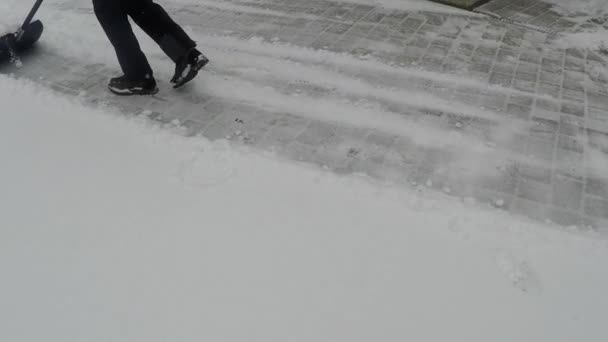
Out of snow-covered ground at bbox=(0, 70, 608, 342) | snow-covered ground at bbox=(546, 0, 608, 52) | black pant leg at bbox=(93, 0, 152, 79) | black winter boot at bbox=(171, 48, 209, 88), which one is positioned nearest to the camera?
snow-covered ground at bbox=(0, 70, 608, 342)

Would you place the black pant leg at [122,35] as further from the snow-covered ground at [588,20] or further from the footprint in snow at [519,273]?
the snow-covered ground at [588,20]

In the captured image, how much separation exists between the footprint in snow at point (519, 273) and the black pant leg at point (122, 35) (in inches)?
114

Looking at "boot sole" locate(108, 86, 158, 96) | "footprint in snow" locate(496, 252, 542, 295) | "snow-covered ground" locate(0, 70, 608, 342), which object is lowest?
"footprint in snow" locate(496, 252, 542, 295)

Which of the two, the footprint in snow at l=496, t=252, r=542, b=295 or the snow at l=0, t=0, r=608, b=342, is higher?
the snow at l=0, t=0, r=608, b=342

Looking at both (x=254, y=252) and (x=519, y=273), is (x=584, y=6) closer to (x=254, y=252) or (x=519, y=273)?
(x=519, y=273)

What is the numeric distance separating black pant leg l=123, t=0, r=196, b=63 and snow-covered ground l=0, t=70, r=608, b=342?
36.6 inches

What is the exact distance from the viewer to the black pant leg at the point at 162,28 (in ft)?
10.6

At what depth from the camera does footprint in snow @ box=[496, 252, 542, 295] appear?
2.04 metres

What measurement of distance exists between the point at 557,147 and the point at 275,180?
1.90 meters

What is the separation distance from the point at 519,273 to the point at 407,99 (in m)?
1.69

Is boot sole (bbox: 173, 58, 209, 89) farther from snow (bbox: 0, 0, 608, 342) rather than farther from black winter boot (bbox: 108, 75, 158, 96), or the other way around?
snow (bbox: 0, 0, 608, 342)

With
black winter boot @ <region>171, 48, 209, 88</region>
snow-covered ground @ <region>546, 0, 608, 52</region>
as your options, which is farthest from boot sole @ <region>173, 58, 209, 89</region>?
snow-covered ground @ <region>546, 0, 608, 52</region>

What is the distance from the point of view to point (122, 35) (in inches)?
127

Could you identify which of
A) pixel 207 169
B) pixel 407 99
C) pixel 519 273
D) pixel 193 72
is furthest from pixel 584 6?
pixel 207 169
